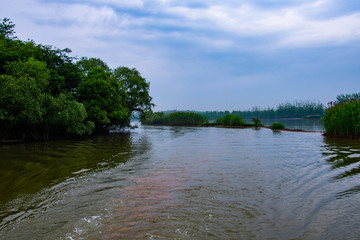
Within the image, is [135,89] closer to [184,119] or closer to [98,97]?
[98,97]

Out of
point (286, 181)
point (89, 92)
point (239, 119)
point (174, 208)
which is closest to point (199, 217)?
point (174, 208)

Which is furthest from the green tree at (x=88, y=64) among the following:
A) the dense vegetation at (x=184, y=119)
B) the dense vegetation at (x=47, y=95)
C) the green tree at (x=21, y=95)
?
the dense vegetation at (x=184, y=119)

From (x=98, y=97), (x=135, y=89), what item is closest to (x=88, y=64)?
(x=135, y=89)

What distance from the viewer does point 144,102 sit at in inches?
1503

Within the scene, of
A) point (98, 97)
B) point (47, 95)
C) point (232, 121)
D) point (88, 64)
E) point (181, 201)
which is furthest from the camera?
point (232, 121)

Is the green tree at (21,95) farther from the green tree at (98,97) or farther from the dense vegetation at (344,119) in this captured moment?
the dense vegetation at (344,119)

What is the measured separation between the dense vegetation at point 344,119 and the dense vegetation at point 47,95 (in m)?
21.8

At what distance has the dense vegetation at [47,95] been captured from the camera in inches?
674

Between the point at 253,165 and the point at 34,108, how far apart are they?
15.6m

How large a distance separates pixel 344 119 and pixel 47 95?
79.4 ft

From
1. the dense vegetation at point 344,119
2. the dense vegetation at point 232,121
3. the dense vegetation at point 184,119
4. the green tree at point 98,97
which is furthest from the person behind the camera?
the dense vegetation at point 184,119

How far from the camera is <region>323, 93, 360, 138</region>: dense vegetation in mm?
18591

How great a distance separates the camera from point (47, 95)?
63.8 feet

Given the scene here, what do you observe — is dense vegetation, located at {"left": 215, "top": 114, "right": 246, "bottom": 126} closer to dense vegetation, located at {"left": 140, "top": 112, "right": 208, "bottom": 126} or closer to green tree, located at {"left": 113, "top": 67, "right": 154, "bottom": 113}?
dense vegetation, located at {"left": 140, "top": 112, "right": 208, "bottom": 126}
